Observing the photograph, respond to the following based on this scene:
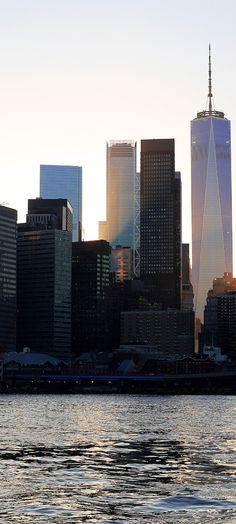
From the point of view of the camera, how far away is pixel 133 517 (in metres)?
53.3

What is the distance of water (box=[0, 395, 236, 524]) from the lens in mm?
54469

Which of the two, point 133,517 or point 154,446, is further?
point 154,446

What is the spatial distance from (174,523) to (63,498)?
10.8 meters

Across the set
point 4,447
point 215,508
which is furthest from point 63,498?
point 4,447

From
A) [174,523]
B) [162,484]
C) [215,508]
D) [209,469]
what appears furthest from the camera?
[209,469]

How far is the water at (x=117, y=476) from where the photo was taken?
5447cm

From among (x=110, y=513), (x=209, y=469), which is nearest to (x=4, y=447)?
(x=209, y=469)

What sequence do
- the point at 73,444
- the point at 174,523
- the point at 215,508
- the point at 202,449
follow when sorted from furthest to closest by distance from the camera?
the point at 73,444
the point at 202,449
the point at 215,508
the point at 174,523

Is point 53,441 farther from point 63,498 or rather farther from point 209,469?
point 63,498

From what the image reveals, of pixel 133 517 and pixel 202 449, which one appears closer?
pixel 133 517

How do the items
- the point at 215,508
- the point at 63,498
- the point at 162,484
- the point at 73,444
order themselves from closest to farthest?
the point at 215,508, the point at 63,498, the point at 162,484, the point at 73,444

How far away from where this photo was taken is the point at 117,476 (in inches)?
2773

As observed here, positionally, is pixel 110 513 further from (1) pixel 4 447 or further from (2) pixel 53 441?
(2) pixel 53 441

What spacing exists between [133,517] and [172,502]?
5.59m
